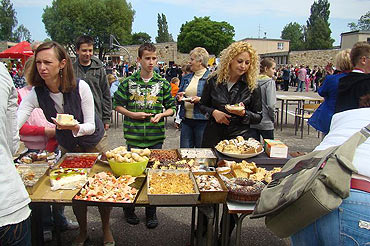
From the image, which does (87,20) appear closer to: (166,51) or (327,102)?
(166,51)

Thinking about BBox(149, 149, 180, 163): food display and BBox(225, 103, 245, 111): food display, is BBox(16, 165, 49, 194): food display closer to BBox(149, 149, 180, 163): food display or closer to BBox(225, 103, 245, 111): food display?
BBox(149, 149, 180, 163): food display

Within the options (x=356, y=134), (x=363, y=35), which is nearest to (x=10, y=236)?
(x=356, y=134)

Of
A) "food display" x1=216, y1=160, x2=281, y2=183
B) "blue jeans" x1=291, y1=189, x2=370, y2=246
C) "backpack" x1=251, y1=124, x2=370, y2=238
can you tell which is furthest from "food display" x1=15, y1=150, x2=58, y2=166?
"blue jeans" x1=291, y1=189, x2=370, y2=246

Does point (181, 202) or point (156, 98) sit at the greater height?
point (156, 98)

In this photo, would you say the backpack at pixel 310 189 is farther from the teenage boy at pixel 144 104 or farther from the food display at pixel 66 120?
the teenage boy at pixel 144 104

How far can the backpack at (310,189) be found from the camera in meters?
1.29

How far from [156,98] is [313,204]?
2.22 meters

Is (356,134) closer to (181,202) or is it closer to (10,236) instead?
(181,202)

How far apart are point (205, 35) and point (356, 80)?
55289mm

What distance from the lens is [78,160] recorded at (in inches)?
103

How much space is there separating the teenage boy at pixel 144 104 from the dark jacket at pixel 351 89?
192 centimetres

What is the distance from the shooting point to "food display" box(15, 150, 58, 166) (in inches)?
101

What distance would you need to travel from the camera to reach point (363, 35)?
34594 mm

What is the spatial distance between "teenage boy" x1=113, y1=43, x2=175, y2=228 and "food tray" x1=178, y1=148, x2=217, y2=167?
499 millimetres
